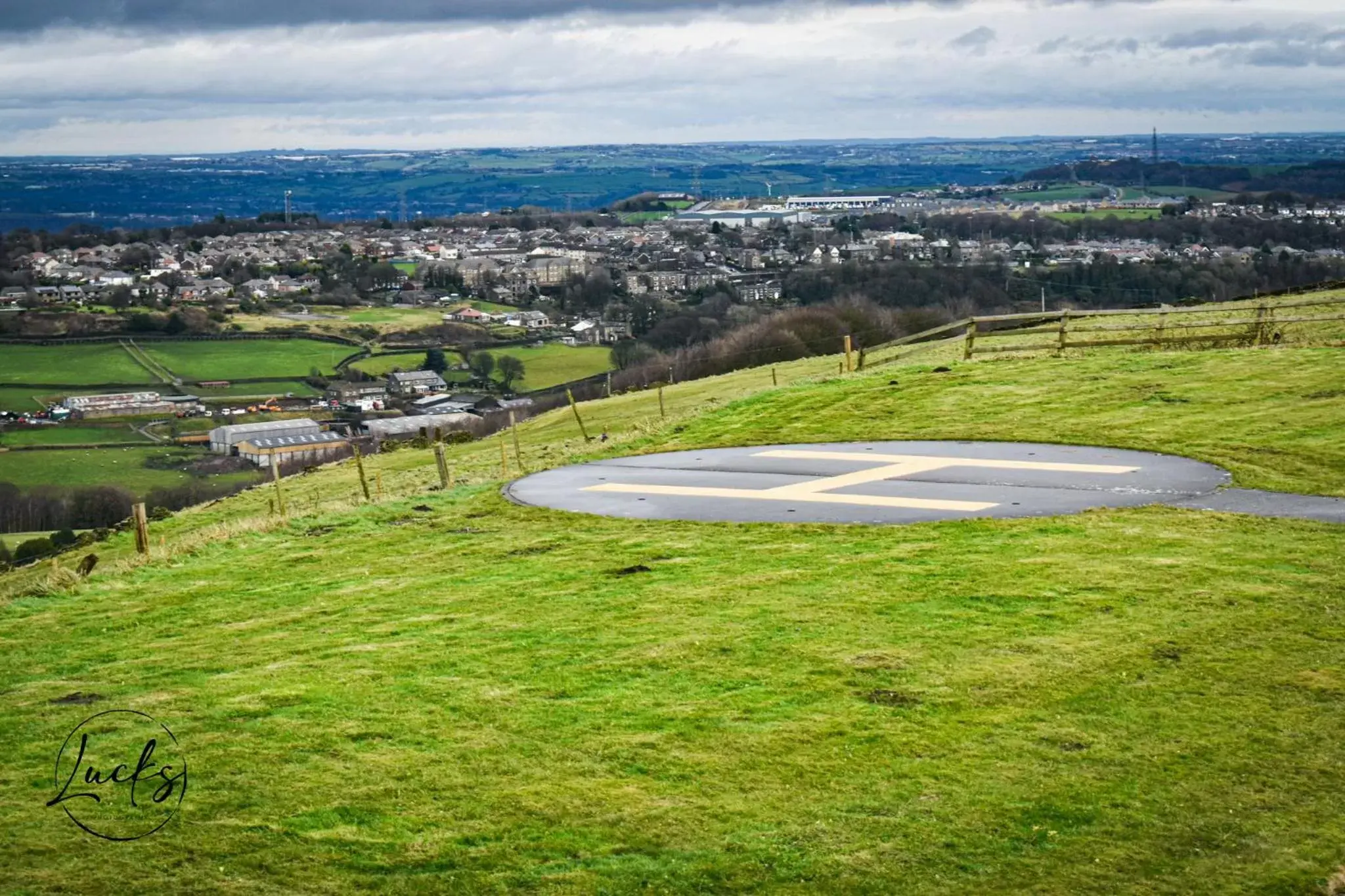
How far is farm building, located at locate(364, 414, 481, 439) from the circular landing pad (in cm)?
3959

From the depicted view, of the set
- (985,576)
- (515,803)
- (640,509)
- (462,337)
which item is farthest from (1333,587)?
(462,337)

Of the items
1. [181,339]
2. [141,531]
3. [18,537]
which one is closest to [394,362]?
[181,339]

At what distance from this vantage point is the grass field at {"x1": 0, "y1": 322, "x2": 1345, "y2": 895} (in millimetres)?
8750

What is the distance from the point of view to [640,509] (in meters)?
20.7

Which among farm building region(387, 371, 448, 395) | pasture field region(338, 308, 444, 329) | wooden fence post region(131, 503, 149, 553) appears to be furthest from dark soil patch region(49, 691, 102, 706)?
pasture field region(338, 308, 444, 329)

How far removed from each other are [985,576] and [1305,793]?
5607 millimetres

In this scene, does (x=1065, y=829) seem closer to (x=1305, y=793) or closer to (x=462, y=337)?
(x=1305, y=793)

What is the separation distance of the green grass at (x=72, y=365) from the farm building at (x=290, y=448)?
2781cm

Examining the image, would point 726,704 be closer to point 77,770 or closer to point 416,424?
point 77,770

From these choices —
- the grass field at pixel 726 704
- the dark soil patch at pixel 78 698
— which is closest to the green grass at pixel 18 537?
the grass field at pixel 726 704

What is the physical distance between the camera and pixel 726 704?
11266 millimetres

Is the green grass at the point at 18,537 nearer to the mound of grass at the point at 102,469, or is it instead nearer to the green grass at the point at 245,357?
the mound of grass at the point at 102,469

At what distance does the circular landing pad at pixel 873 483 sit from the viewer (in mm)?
18938

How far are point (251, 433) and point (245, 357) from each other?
1356 inches
